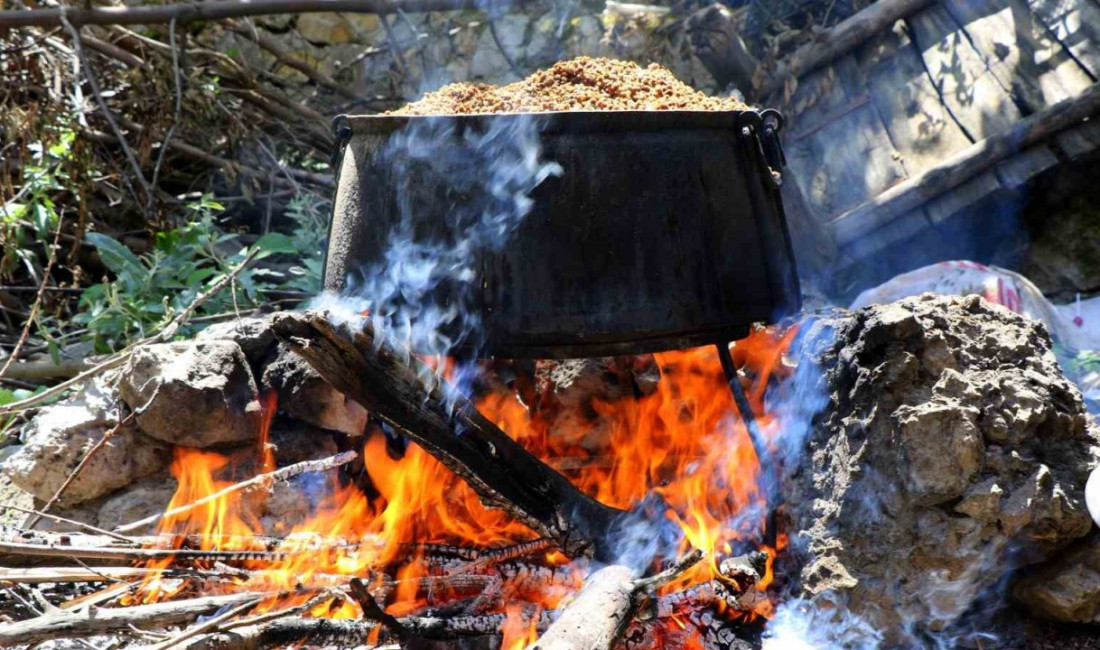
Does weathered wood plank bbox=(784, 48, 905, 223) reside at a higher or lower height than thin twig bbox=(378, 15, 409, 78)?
lower

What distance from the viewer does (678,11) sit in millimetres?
4629

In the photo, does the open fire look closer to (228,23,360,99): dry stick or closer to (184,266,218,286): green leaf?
(184,266,218,286): green leaf

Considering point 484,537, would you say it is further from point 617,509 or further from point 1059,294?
point 1059,294

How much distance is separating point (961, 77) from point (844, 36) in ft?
1.73

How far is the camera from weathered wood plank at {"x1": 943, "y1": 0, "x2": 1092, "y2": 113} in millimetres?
4348

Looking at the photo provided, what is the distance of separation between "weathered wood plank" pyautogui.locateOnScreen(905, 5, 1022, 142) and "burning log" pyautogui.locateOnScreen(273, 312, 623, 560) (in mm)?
2878

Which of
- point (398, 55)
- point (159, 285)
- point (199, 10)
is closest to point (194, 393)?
point (159, 285)

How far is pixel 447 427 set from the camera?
89.4 inches

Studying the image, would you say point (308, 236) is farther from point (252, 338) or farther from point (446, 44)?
point (252, 338)

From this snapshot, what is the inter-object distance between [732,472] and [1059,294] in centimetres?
261

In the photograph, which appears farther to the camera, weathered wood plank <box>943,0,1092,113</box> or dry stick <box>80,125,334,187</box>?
dry stick <box>80,125,334,187</box>

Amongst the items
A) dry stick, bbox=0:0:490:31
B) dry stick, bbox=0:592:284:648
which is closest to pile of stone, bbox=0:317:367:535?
dry stick, bbox=0:592:284:648

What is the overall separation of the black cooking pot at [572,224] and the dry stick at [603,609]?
50cm

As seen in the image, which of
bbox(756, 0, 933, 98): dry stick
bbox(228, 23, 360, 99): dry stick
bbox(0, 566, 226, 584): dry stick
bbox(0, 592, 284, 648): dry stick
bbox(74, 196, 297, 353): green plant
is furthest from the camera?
bbox(228, 23, 360, 99): dry stick
